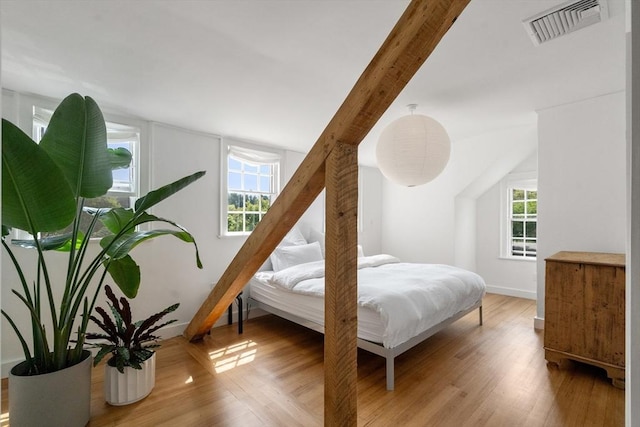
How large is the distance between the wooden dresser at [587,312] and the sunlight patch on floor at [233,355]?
2626 millimetres

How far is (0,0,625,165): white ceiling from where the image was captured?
5.61 ft

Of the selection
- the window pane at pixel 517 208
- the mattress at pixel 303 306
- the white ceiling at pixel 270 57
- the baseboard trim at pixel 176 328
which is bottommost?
the baseboard trim at pixel 176 328

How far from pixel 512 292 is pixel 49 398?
5.42 meters

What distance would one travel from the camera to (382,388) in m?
2.29

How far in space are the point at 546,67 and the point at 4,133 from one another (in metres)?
3.45

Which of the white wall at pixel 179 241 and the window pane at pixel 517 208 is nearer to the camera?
the white wall at pixel 179 241

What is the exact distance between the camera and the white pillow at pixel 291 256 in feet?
13.0

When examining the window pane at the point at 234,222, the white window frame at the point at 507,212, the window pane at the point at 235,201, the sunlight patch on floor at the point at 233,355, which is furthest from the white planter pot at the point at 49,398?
the white window frame at the point at 507,212

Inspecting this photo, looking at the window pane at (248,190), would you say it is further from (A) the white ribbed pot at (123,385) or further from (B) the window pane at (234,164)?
(A) the white ribbed pot at (123,385)

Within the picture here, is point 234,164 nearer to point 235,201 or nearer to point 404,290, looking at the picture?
point 235,201

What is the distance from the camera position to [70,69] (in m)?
2.24

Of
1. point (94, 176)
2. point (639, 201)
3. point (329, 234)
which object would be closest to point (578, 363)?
point (329, 234)

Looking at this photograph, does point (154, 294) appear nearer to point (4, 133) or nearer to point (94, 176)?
point (94, 176)

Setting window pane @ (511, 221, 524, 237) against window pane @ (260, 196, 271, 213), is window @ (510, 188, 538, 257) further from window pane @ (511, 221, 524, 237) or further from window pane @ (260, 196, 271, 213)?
window pane @ (260, 196, 271, 213)
